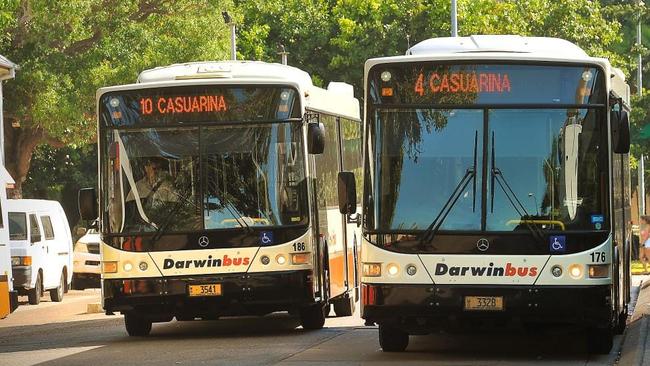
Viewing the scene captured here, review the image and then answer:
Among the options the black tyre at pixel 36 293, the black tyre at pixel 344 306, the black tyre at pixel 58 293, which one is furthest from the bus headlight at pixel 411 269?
the black tyre at pixel 58 293

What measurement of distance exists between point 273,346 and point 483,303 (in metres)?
3.46

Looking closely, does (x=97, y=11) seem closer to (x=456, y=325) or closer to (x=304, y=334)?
(x=304, y=334)

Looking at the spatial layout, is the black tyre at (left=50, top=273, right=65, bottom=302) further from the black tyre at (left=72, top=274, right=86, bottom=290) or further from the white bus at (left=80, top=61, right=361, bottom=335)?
the white bus at (left=80, top=61, right=361, bottom=335)

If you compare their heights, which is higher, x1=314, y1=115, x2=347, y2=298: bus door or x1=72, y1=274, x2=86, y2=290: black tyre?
x1=314, y1=115, x2=347, y2=298: bus door

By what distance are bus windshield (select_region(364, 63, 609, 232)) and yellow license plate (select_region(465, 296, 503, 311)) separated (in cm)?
65

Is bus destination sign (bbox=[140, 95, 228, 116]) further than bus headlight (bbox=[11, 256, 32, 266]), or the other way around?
bus headlight (bbox=[11, 256, 32, 266])

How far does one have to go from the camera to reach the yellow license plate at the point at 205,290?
1916 centimetres

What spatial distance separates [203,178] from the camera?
19.3 metres

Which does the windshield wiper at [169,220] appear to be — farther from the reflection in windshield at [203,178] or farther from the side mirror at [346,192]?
the side mirror at [346,192]

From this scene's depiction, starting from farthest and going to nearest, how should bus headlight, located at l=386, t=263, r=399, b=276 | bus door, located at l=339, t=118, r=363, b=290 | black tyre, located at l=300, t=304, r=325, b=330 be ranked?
bus door, located at l=339, t=118, r=363, b=290, black tyre, located at l=300, t=304, r=325, b=330, bus headlight, located at l=386, t=263, r=399, b=276

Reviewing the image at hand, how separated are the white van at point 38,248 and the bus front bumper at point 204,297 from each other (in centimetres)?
1279

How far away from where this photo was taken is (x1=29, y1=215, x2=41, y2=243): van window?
32250mm

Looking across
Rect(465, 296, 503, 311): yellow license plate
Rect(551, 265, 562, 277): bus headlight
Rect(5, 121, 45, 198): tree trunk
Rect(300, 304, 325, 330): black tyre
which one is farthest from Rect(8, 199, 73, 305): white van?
Rect(551, 265, 562, 277): bus headlight

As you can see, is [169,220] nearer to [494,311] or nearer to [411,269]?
[411,269]
